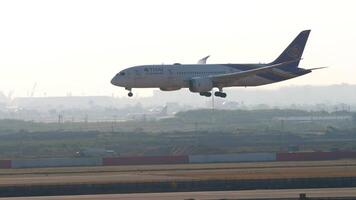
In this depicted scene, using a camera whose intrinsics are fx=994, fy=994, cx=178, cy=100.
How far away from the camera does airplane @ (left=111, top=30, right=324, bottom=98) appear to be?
95.9 meters

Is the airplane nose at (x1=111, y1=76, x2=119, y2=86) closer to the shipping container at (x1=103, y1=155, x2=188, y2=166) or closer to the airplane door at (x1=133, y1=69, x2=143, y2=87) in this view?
the airplane door at (x1=133, y1=69, x2=143, y2=87)

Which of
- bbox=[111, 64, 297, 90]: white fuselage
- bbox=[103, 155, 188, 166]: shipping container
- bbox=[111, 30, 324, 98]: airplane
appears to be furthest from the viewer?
bbox=[103, 155, 188, 166]: shipping container

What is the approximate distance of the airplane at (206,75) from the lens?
95938mm

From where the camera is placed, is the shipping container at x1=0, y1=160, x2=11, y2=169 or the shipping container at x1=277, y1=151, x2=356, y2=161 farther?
the shipping container at x1=277, y1=151, x2=356, y2=161

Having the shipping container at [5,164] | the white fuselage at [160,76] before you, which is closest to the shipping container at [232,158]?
the white fuselage at [160,76]

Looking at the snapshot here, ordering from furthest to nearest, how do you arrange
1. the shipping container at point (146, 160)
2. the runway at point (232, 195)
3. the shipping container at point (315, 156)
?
the shipping container at point (146, 160), the shipping container at point (315, 156), the runway at point (232, 195)

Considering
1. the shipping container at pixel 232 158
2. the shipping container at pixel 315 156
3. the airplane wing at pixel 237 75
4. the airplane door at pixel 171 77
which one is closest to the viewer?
Answer: the airplane door at pixel 171 77

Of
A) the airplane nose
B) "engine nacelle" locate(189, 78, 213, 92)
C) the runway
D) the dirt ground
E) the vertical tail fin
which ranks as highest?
the vertical tail fin

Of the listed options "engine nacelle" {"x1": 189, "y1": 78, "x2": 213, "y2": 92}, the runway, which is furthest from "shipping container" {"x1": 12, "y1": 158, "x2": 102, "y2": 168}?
the runway

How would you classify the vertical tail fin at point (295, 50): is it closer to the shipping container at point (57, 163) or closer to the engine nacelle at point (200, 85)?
the engine nacelle at point (200, 85)

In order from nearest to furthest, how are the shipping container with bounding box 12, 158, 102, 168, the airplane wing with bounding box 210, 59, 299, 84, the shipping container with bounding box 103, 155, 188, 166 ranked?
the airplane wing with bounding box 210, 59, 299, 84
the shipping container with bounding box 12, 158, 102, 168
the shipping container with bounding box 103, 155, 188, 166

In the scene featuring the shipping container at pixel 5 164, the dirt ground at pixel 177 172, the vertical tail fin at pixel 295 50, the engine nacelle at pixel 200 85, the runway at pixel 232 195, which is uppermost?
the vertical tail fin at pixel 295 50

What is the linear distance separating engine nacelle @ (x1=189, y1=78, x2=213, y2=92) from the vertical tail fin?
919cm

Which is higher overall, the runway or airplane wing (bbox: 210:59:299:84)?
airplane wing (bbox: 210:59:299:84)
